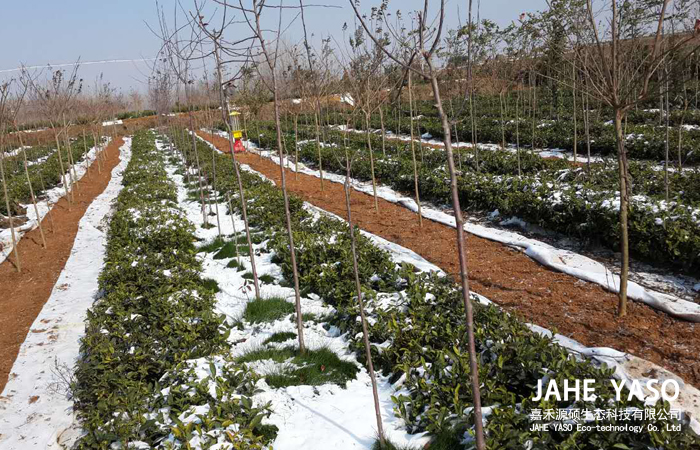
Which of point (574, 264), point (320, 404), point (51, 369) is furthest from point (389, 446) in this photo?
point (574, 264)

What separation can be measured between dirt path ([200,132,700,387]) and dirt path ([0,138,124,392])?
529 centimetres

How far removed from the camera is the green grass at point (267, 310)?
477 centimetres

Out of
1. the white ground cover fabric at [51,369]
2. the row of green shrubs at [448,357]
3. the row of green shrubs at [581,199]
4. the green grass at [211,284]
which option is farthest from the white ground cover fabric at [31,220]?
the row of green shrubs at [581,199]

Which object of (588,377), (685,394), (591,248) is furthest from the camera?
(591,248)

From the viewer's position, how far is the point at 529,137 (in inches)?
547

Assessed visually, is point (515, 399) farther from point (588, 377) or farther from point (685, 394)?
point (685, 394)

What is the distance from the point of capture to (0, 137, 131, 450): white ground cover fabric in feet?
11.2

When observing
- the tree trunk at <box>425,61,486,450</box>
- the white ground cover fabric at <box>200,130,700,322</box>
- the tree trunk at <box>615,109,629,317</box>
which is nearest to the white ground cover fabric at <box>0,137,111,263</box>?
the white ground cover fabric at <box>200,130,700,322</box>

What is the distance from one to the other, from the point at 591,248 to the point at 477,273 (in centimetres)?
198

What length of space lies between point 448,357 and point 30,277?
7.44m

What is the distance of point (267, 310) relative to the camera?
4.87m

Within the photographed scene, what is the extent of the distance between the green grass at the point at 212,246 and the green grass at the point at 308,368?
12.8 ft

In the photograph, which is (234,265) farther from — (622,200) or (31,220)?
(31,220)

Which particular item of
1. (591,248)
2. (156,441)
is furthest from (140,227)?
(591,248)
